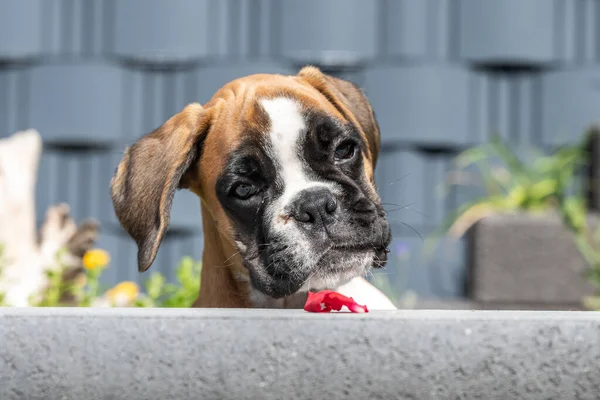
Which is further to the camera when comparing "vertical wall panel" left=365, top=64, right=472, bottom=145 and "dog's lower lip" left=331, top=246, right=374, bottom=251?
"vertical wall panel" left=365, top=64, right=472, bottom=145

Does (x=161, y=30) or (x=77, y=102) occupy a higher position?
(x=161, y=30)

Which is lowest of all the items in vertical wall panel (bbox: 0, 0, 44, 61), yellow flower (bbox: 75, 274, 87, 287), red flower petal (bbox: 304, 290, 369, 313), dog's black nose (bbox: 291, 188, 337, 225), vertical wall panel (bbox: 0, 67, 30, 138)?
yellow flower (bbox: 75, 274, 87, 287)

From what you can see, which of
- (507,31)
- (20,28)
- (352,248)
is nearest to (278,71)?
(507,31)

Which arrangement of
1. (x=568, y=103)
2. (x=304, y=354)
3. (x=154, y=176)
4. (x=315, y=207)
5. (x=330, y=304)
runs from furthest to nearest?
(x=568, y=103)
(x=154, y=176)
(x=315, y=207)
(x=330, y=304)
(x=304, y=354)

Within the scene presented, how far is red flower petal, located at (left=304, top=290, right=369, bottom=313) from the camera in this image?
7.66 ft

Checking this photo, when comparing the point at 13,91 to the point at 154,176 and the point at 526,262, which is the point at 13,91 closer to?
the point at 154,176

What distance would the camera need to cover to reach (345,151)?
2969 millimetres

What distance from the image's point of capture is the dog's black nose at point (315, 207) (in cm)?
265

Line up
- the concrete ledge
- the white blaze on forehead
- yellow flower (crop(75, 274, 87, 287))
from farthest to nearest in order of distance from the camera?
1. yellow flower (crop(75, 274, 87, 287))
2. the white blaze on forehead
3. the concrete ledge

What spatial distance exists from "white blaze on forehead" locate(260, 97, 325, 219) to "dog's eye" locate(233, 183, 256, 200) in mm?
121

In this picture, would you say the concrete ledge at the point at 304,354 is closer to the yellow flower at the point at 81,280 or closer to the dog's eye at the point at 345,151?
the dog's eye at the point at 345,151

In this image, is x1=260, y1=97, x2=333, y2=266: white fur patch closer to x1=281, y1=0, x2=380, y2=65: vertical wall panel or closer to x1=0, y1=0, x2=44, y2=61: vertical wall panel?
x1=281, y1=0, x2=380, y2=65: vertical wall panel

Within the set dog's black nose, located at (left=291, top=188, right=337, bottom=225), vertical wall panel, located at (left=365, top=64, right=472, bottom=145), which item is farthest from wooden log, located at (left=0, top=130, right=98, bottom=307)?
dog's black nose, located at (left=291, top=188, right=337, bottom=225)

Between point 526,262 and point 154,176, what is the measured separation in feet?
12.0
